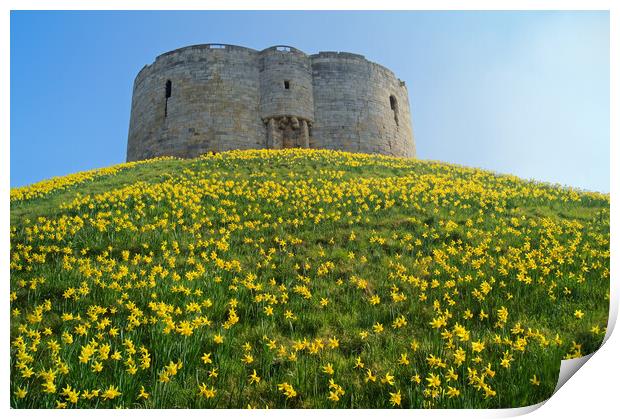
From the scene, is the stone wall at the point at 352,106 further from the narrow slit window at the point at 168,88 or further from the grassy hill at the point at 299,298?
the grassy hill at the point at 299,298

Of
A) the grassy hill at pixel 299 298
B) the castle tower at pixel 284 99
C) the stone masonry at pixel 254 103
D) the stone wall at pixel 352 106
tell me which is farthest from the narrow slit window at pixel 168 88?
the grassy hill at pixel 299 298

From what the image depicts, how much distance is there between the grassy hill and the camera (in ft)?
12.1

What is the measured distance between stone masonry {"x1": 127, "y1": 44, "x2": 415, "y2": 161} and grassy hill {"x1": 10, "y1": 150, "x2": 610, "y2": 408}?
1396cm

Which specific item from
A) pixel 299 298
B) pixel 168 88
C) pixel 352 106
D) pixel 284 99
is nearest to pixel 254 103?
pixel 284 99

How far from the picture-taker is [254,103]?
24.5 metres

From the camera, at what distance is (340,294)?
18.8 feet

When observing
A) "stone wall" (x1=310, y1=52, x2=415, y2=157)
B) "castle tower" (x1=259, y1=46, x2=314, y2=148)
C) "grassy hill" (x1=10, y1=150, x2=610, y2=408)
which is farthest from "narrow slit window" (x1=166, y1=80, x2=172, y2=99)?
"grassy hill" (x1=10, y1=150, x2=610, y2=408)

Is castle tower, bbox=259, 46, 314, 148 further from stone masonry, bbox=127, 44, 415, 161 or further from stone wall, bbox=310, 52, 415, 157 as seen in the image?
stone wall, bbox=310, 52, 415, 157

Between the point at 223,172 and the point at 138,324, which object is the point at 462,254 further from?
the point at 223,172

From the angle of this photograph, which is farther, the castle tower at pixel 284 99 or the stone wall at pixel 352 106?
the stone wall at pixel 352 106

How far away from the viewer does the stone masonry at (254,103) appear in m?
23.8

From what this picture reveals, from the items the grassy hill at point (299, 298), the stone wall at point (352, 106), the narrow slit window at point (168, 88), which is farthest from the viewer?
the stone wall at point (352, 106)

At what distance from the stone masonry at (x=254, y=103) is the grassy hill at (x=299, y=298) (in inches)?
550

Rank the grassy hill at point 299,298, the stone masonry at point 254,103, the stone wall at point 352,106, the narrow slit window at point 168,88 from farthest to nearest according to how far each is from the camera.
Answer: the stone wall at point 352,106 → the narrow slit window at point 168,88 → the stone masonry at point 254,103 → the grassy hill at point 299,298
